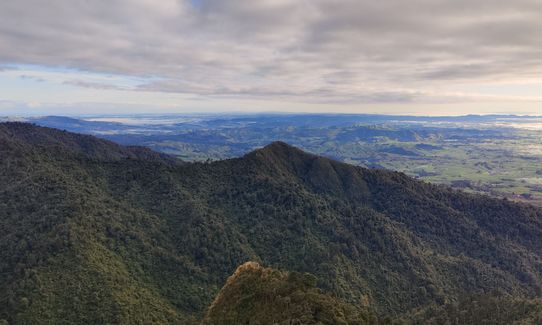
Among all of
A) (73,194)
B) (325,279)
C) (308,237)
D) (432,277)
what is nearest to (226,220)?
(308,237)

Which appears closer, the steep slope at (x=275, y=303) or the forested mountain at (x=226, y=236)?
the steep slope at (x=275, y=303)

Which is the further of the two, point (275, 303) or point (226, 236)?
point (226, 236)

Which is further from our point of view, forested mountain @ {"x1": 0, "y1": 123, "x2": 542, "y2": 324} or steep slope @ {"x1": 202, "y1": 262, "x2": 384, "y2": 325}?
forested mountain @ {"x1": 0, "y1": 123, "x2": 542, "y2": 324}

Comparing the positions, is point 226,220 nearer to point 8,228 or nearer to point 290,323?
point 8,228

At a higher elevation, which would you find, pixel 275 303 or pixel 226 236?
Answer: pixel 275 303
